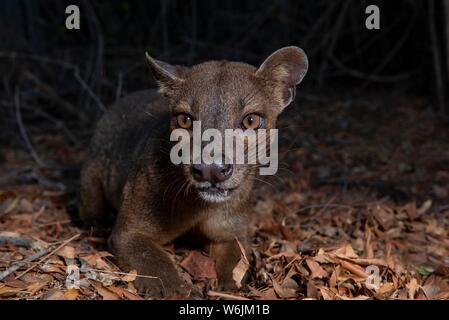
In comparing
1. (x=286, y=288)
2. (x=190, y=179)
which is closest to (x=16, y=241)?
(x=190, y=179)

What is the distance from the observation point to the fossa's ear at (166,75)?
400 centimetres

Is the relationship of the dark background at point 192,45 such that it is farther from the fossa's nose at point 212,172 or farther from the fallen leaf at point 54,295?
the fallen leaf at point 54,295

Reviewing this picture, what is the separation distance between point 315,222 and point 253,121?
157cm

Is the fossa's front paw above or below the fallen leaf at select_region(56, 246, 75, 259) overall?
below

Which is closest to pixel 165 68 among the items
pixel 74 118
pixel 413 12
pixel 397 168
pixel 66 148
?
pixel 397 168

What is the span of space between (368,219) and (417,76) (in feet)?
18.0

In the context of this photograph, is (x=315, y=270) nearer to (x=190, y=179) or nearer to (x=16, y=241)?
(x=190, y=179)

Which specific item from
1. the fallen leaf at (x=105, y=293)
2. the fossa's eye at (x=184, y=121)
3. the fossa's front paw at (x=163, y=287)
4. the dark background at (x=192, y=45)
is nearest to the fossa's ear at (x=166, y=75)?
the fossa's eye at (x=184, y=121)

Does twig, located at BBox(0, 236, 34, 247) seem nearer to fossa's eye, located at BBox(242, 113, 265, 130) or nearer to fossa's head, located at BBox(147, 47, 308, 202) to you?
fossa's head, located at BBox(147, 47, 308, 202)

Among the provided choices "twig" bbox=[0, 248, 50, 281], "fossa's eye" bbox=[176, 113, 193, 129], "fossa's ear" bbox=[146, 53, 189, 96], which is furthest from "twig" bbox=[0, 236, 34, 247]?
"fossa's ear" bbox=[146, 53, 189, 96]

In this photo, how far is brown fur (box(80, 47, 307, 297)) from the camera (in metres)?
3.69

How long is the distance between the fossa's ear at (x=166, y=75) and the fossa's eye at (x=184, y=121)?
0.33 meters

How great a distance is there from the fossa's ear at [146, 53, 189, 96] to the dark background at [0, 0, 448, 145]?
140 inches
